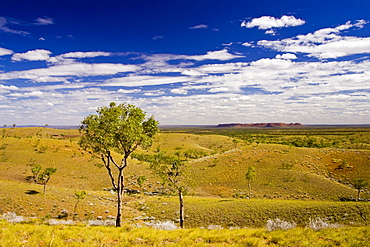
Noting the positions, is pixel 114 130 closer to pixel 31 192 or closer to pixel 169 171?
pixel 169 171

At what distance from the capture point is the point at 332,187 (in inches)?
1976

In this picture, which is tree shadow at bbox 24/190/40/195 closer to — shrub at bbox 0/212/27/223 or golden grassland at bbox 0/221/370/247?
shrub at bbox 0/212/27/223

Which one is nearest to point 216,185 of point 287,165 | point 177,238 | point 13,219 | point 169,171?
point 287,165

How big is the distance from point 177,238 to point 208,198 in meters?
27.6

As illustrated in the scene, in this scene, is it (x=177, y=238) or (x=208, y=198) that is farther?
(x=208, y=198)

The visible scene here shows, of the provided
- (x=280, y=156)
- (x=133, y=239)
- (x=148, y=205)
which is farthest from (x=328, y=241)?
(x=280, y=156)

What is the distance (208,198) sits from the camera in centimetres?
4288

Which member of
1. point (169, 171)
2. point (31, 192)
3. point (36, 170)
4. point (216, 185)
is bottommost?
point (216, 185)

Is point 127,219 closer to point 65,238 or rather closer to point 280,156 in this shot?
point 65,238

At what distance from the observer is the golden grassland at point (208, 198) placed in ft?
52.0

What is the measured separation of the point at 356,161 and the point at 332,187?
22539 mm

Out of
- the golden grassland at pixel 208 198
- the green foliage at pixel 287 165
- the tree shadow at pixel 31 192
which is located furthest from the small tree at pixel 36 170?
the green foliage at pixel 287 165

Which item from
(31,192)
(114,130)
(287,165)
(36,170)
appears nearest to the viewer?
(114,130)

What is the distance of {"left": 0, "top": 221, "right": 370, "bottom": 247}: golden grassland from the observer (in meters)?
14.2
